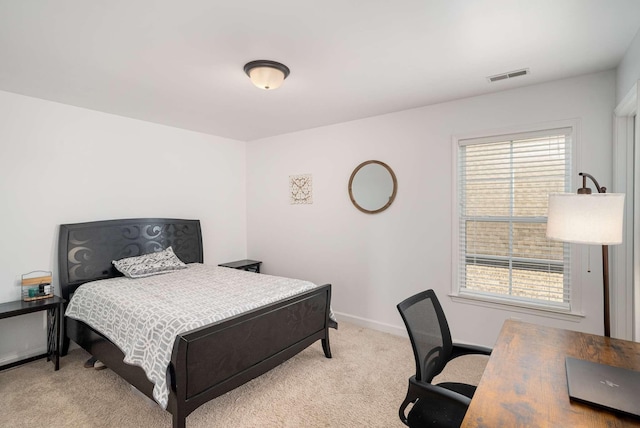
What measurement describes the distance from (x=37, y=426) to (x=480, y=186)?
3.96 m

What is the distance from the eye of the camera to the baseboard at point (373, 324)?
3541 mm

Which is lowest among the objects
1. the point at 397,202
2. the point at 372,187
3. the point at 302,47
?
the point at 397,202

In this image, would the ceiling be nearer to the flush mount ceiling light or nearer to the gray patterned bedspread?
the flush mount ceiling light

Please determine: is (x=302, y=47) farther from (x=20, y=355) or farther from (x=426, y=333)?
(x=20, y=355)

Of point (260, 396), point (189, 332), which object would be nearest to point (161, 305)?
point (189, 332)

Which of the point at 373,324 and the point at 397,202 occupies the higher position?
the point at 397,202

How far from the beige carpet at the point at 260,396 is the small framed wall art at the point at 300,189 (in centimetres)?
198

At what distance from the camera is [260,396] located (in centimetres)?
241

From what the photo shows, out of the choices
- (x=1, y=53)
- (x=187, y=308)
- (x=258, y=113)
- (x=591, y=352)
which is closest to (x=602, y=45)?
(x=591, y=352)

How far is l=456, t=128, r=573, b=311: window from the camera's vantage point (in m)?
2.74

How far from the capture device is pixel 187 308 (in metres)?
2.30

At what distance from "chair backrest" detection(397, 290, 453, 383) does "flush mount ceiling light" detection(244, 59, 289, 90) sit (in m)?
1.81

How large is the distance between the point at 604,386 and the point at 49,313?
394 cm

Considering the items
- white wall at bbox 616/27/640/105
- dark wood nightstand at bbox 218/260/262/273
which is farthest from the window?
dark wood nightstand at bbox 218/260/262/273
